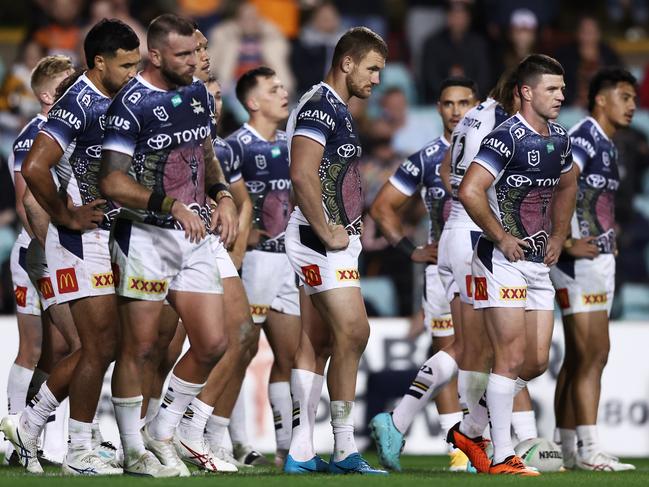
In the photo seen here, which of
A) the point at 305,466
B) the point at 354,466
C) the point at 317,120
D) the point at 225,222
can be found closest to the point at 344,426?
the point at 354,466

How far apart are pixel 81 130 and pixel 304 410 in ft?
7.79

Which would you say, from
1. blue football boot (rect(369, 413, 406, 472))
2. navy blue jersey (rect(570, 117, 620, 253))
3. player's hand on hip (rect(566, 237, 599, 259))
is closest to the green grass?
blue football boot (rect(369, 413, 406, 472))

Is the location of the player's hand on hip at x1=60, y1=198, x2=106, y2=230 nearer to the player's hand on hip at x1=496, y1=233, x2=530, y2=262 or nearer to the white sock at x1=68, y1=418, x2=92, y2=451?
the white sock at x1=68, y1=418, x2=92, y2=451

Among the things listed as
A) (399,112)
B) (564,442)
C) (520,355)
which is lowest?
(564,442)

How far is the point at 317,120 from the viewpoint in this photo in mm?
8398

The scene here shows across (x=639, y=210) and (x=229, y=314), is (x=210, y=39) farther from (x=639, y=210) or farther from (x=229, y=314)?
(x=229, y=314)

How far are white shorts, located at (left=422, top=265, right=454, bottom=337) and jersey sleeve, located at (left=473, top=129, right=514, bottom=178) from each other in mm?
1990

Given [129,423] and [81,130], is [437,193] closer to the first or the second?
[81,130]

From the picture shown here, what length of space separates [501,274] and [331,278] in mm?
1110

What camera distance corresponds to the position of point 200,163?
26.9ft

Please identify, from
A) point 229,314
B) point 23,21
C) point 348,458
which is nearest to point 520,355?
point 348,458

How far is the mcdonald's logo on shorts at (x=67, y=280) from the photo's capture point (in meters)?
8.37

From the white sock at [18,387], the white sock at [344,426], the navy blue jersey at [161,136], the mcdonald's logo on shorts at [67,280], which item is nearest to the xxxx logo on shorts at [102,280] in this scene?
the mcdonald's logo on shorts at [67,280]

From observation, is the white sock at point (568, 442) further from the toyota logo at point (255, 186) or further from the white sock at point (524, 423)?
the toyota logo at point (255, 186)
